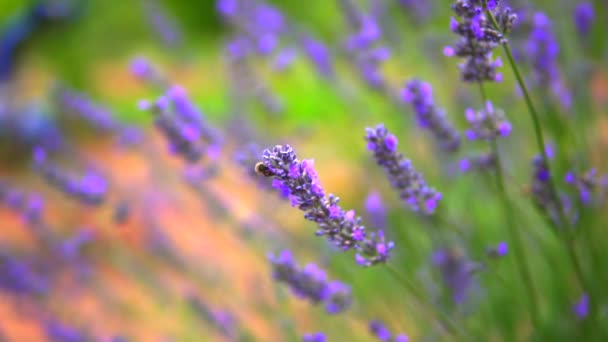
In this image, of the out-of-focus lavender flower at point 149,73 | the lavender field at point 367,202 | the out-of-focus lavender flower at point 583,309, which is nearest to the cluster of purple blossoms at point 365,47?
the lavender field at point 367,202

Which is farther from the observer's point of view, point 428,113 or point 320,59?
point 320,59

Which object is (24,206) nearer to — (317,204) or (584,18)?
(317,204)

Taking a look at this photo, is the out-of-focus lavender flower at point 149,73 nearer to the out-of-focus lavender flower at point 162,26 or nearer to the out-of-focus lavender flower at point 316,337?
the out-of-focus lavender flower at point 162,26

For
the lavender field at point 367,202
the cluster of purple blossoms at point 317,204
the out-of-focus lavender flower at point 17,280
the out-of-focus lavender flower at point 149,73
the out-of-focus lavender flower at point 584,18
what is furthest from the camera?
the out-of-focus lavender flower at point 149,73

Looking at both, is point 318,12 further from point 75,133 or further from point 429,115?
point 429,115

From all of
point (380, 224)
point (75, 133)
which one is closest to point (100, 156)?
point (75, 133)

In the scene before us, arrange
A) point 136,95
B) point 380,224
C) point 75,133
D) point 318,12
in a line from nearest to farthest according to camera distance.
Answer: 1. point 380,224
2. point 75,133
3. point 318,12
4. point 136,95

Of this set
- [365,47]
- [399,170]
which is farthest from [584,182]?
[365,47]
